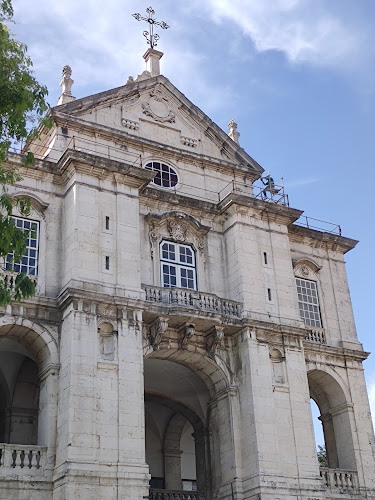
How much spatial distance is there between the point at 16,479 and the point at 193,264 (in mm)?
10701

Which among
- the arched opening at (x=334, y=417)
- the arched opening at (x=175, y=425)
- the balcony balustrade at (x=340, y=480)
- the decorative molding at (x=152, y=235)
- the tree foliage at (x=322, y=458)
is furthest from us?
the tree foliage at (x=322, y=458)

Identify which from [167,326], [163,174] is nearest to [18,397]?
[167,326]

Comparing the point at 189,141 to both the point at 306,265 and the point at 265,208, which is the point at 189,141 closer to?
the point at 265,208

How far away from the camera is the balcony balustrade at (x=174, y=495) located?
26.9 metres

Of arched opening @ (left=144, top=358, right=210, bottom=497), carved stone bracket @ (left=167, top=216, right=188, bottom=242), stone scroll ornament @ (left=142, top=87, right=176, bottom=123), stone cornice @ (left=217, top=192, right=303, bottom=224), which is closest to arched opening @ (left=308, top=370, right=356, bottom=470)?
arched opening @ (left=144, top=358, right=210, bottom=497)

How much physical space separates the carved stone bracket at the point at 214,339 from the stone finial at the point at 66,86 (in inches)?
439

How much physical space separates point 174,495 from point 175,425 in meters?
5.40

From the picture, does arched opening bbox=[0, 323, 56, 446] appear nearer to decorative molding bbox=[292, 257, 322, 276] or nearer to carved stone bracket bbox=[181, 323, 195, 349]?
carved stone bracket bbox=[181, 323, 195, 349]

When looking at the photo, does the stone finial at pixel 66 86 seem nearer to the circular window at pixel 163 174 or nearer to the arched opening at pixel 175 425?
the circular window at pixel 163 174

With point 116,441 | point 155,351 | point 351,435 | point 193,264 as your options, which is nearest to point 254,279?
point 193,264

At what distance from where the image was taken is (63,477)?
2106 centimetres

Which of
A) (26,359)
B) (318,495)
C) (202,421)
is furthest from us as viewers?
(202,421)

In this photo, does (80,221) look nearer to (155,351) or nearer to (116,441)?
(155,351)

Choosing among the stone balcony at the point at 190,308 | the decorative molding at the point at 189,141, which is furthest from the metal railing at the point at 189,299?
the decorative molding at the point at 189,141
